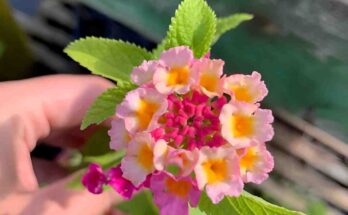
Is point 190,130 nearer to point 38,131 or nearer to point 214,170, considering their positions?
point 214,170

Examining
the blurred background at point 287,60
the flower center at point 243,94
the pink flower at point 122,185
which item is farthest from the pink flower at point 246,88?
the blurred background at point 287,60

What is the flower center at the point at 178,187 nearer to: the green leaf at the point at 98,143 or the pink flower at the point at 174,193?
the pink flower at the point at 174,193

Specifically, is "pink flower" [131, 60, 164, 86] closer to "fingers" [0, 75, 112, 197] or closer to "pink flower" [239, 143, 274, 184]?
"pink flower" [239, 143, 274, 184]

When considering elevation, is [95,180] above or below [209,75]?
below

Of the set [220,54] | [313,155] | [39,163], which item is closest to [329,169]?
[313,155]

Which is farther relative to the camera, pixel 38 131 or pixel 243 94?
pixel 38 131

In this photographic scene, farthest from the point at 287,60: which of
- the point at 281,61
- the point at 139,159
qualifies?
the point at 139,159

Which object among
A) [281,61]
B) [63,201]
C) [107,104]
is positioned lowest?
[63,201]
